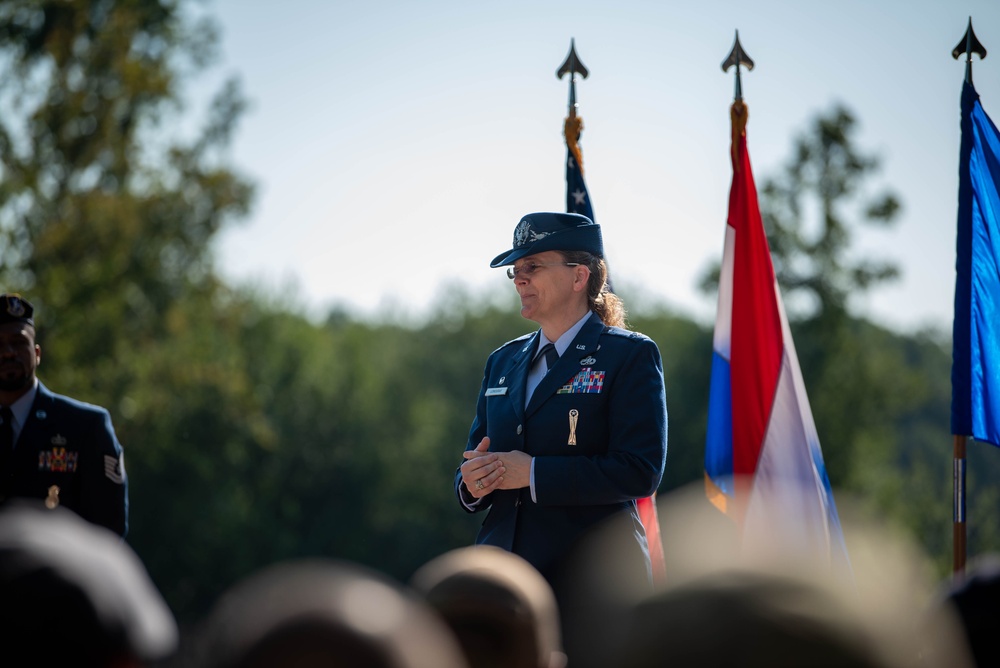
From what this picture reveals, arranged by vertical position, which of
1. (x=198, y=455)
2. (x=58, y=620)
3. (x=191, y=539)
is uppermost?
(x=58, y=620)

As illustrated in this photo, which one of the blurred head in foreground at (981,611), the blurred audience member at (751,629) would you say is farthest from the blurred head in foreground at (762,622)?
the blurred head in foreground at (981,611)

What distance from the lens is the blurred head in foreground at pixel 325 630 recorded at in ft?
3.64

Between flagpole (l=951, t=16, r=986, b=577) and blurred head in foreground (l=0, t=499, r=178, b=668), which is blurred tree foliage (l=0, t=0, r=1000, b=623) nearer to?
flagpole (l=951, t=16, r=986, b=577)

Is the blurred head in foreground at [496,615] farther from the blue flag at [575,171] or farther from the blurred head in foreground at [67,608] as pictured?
the blue flag at [575,171]

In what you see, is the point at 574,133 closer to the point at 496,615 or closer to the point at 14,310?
the point at 14,310

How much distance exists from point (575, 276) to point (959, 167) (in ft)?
6.70

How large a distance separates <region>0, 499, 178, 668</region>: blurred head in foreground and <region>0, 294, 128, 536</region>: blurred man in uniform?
307 cm

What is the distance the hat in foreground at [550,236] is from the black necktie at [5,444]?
1.88 m

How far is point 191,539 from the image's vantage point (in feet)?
88.4

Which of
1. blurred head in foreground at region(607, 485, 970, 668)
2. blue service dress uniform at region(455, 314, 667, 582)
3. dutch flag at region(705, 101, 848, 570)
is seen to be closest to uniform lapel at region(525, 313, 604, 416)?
blue service dress uniform at region(455, 314, 667, 582)

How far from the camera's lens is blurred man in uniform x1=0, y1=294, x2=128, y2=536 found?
161 inches

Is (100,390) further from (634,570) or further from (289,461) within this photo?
(634,570)

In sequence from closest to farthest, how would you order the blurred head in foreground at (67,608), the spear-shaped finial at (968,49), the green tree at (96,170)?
the blurred head in foreground at (67,608) → the spear-shaped finial at (968,49) → the green tree at (96,170)

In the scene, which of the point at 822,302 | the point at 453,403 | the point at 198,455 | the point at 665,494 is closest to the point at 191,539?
the point at 198,455
